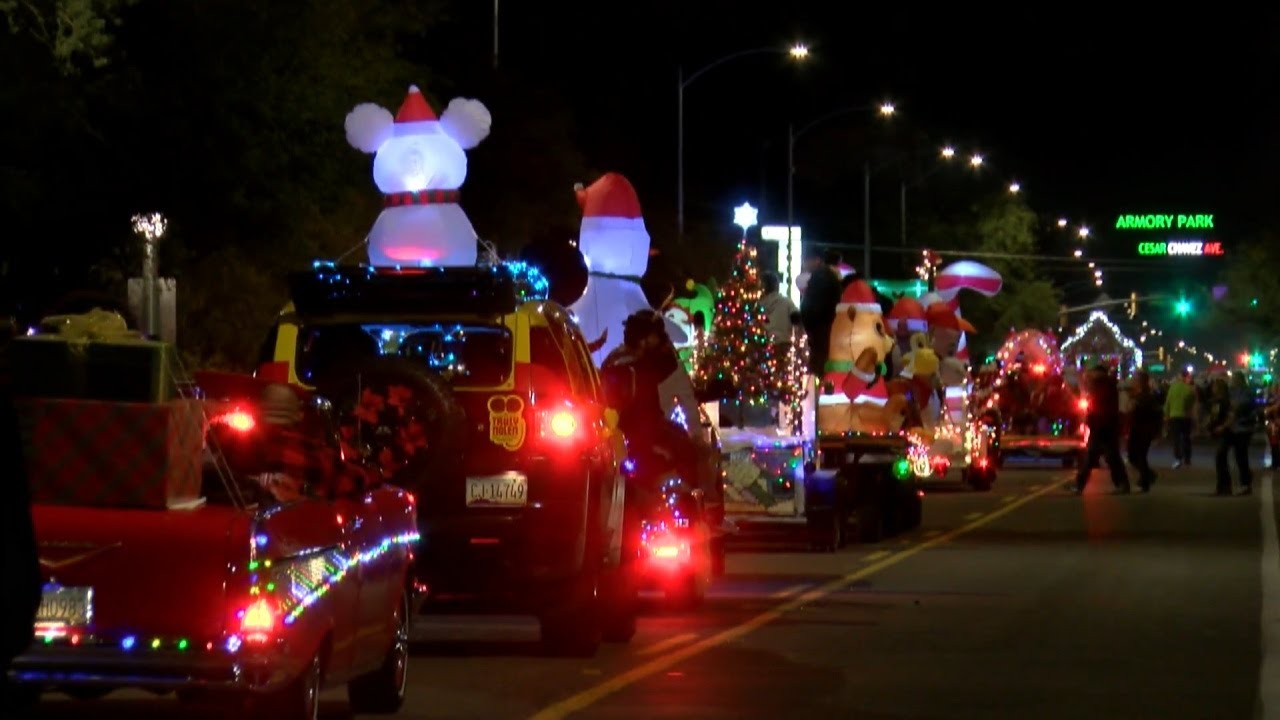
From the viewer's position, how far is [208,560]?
9.30m

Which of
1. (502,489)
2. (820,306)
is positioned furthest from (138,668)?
(820,306)

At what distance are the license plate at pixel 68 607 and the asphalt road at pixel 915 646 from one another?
2.20 m

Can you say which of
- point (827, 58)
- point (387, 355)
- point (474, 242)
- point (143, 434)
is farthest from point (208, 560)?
point (827, 58)

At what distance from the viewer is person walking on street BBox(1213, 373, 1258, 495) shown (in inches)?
1380

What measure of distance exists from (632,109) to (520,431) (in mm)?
52703

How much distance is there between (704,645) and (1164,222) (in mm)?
91663

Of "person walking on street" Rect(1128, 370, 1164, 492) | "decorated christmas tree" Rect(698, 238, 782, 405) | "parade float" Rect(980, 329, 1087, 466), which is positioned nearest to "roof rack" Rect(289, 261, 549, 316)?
"decorated christmas tree" Rect(698, 238, 782, 405)

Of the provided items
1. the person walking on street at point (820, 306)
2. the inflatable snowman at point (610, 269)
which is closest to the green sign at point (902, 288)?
the person walking on street at point (820, 306)

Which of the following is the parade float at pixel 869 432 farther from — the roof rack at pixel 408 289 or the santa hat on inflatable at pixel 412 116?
the roof rack at pixel 408 289

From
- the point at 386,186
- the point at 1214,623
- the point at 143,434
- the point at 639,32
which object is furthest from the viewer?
the point at 639,32

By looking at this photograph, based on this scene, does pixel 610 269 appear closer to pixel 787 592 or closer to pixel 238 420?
pixel 787 592

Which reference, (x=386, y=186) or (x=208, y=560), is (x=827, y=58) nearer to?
(x=386, y=186)

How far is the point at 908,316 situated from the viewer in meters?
41.0

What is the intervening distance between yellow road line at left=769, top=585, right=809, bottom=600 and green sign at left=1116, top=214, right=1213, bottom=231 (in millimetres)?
85776
